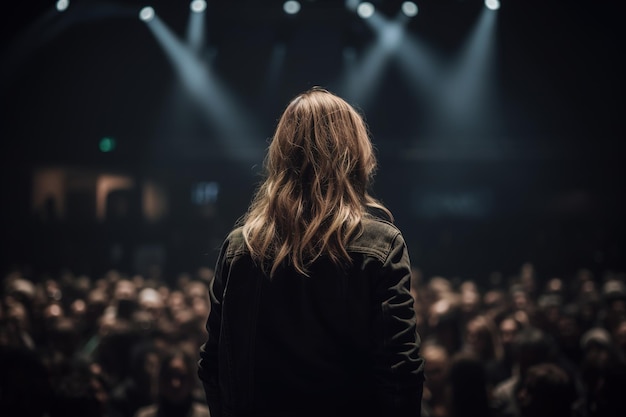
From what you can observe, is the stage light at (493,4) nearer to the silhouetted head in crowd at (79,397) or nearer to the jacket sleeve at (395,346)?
the silhouetted head in crowd at (79,397)

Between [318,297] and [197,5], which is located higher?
[197,5]

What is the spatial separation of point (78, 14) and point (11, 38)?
1.42 meters

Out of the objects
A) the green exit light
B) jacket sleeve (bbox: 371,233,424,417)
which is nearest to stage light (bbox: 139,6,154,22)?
the green exit light

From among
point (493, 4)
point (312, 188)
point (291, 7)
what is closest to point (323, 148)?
point (312, 188)

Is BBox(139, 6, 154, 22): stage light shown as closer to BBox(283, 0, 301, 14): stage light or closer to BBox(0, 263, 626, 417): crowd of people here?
BBox(283, 0, 301, 14): stage light

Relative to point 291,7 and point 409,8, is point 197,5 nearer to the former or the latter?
point 291,7

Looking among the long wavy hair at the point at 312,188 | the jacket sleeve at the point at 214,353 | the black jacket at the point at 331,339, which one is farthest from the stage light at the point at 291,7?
the black jacket at the point at 331,339

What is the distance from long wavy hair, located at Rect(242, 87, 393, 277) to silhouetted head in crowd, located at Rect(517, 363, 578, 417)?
97.9 inches

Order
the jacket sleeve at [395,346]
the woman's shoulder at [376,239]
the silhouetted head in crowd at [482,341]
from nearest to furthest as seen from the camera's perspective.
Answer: the jacket sleeve at [395,346] < the woman's shoulder at [376,239] < the silhouetted head in crowd at [482,341]

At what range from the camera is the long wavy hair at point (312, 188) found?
175 centimetres

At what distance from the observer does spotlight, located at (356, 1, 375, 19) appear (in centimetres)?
1237

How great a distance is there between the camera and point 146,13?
1227 centimetres

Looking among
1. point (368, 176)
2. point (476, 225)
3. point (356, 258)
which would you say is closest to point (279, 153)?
point (368, 176)

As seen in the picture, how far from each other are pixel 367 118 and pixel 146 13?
6228mm
